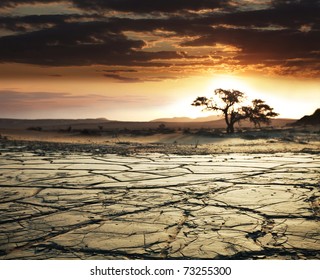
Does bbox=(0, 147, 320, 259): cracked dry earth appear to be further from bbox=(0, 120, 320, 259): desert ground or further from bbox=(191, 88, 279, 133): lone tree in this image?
bbox=(191, 88, 279, 133): lone tree

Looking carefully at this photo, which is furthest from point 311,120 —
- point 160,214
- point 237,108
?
point 160,214

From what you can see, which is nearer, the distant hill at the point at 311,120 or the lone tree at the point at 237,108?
the lone tree at the point at 237,108

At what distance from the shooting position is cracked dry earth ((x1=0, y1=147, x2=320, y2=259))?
2.81 meters

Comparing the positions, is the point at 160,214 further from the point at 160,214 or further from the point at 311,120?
the point at 311,120

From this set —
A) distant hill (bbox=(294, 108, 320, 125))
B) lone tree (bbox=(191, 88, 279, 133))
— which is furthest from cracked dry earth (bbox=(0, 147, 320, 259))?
distant hill (bbox=(294, 108, 320, 125))

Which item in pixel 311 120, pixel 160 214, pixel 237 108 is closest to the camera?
pixel 160 214

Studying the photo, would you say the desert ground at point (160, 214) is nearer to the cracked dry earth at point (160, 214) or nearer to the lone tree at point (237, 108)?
the cracked dry earth at point (160, 214)

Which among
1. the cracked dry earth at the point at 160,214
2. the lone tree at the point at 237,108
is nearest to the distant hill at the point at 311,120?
the lone tree at the point at 237,108

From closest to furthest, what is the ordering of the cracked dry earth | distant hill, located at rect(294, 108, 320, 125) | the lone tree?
the cracked dry earth → the lone tree → distant hill, located at rect(294, 108, 320, 125)

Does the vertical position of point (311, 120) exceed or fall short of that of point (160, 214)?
it exceeds it

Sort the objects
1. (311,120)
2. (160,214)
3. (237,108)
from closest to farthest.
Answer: (160,214)
(237,108)
(311,120)

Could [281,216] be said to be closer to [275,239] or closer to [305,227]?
[305,227]

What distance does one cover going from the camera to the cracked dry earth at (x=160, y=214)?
2812 millimetres

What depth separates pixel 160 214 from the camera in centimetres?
364
